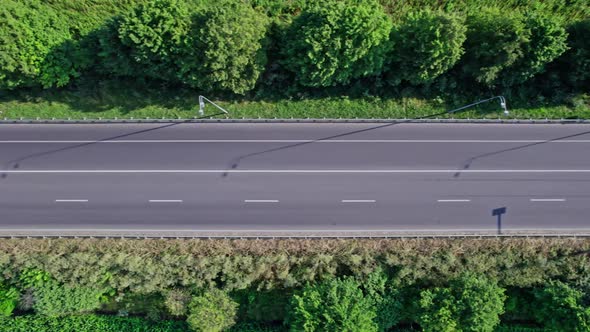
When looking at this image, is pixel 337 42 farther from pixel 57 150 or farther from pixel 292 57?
pixel 57 150

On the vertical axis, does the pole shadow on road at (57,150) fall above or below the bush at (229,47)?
below

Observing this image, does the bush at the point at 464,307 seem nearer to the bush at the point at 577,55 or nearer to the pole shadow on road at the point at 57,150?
the bush at the point at 577,55

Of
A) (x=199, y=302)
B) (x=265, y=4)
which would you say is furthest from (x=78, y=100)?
(x=199, y=302)

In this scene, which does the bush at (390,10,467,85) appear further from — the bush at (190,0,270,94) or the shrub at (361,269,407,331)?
the shrub at (361,269,407,331)

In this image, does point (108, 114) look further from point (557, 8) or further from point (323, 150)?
point (557, 8)

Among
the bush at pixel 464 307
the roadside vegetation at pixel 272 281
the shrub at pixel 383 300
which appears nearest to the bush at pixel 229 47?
the roadside vegetation at pixel 272 281

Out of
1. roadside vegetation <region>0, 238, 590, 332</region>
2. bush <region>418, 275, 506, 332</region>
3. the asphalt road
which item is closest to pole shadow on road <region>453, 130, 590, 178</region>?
the asphalt road
